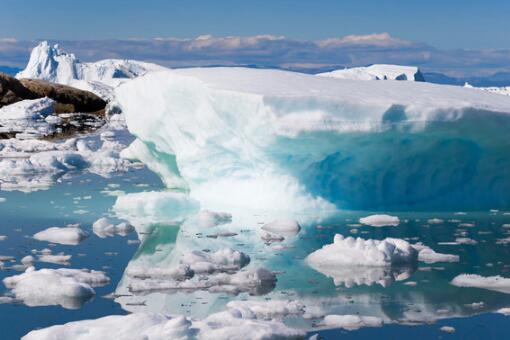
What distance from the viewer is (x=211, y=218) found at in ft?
26.4

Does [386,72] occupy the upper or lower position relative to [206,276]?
upper

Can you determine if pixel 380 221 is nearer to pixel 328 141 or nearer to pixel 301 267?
pixel 328 141

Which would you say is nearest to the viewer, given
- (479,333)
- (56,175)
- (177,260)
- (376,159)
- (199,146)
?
(479,333)

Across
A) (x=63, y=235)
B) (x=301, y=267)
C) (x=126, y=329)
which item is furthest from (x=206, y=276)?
(x=63, y=235)

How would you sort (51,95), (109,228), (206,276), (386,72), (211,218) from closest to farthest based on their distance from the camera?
(206,276), (109,228), (211,218), (51,95), (386,72)

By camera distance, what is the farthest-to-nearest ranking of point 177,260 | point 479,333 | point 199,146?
point 199,146, point 177,260, point 479,333

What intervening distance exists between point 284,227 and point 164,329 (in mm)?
3485

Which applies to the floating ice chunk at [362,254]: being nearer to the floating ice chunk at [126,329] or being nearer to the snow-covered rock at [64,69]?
the floating ice chunk at [126,329]

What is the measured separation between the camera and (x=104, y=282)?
562 centimetres

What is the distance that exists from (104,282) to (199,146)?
11.8 feet

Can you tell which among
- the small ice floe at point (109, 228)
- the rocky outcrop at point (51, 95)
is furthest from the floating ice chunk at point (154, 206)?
the rocky outcrop at point (51, 95)

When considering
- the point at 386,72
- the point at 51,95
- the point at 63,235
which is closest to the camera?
the point at 63,235

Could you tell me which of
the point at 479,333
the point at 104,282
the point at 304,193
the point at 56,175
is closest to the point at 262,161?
the point at 304,193

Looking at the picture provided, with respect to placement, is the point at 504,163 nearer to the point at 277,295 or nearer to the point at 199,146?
the point at 199,146
